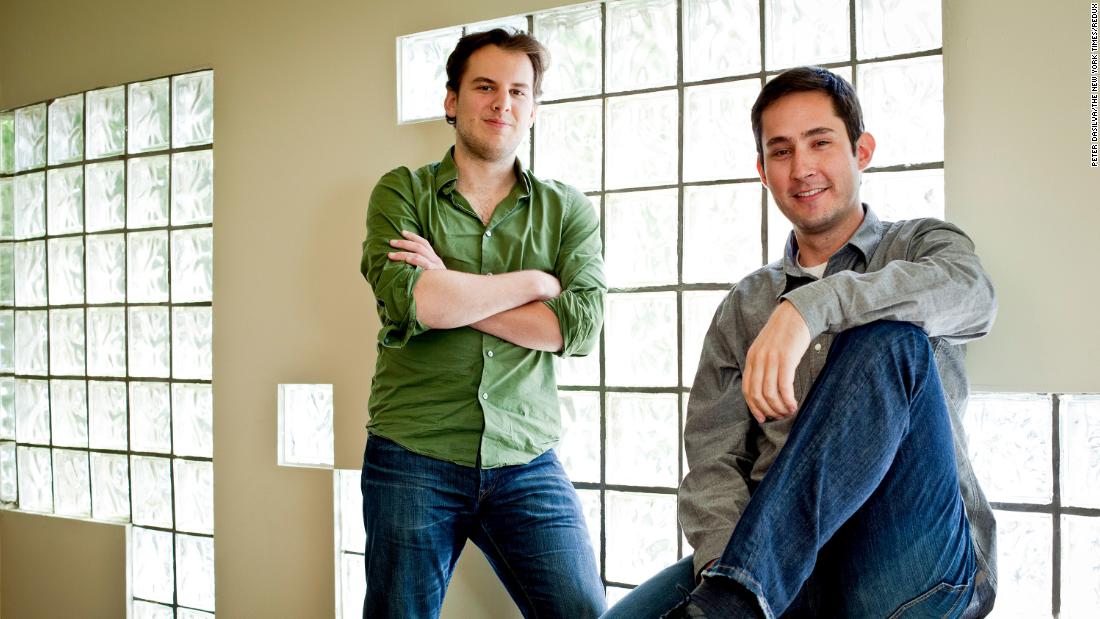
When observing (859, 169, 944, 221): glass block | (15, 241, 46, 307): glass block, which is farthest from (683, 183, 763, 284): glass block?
(15, 241, 46, 307): glass block

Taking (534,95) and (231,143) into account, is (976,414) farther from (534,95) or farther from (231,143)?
(231,143)

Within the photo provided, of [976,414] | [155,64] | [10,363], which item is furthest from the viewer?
[10,363]

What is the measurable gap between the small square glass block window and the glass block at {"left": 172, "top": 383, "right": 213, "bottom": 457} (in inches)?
13.4

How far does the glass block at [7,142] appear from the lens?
341 cm

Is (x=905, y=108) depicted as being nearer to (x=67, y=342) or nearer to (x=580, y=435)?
(x=580, y=435)

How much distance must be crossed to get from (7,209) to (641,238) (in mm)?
2743

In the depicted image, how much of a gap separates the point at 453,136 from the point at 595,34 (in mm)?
502

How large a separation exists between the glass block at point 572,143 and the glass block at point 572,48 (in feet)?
0.15

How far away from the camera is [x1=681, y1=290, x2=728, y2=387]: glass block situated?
7.24 ft

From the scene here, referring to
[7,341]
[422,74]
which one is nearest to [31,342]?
[7,341]

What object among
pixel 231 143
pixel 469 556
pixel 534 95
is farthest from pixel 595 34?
pixel 469 556

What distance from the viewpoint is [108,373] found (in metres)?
3.15

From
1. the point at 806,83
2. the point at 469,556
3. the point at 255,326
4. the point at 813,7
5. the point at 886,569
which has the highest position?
the point at 813,7

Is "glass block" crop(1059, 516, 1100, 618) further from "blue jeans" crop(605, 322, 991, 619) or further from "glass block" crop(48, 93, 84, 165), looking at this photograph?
"glass block" crop(48, 93, 84, 165)
